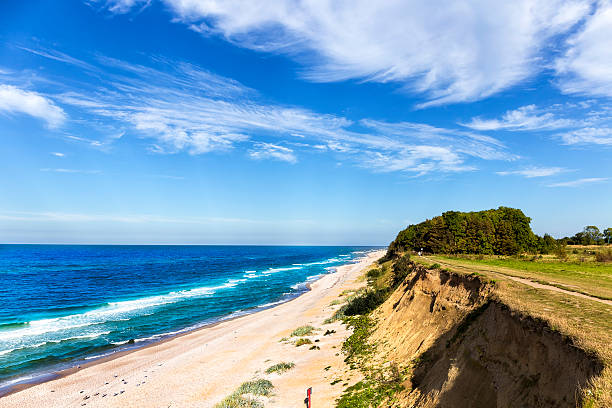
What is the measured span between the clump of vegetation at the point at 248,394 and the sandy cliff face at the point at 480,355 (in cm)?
656

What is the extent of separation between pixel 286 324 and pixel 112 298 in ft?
112

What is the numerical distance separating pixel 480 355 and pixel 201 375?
650 inches

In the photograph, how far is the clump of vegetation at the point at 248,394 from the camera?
569 inches

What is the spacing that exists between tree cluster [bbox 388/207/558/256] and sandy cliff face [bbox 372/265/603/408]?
35.8 meters

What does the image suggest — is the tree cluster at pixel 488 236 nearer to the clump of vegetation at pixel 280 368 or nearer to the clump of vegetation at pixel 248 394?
the clump of vegetation at pixel 280 368

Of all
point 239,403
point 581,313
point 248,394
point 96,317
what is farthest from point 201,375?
point 96,317

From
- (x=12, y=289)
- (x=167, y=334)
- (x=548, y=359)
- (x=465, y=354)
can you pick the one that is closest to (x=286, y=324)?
(x=167, y=334)

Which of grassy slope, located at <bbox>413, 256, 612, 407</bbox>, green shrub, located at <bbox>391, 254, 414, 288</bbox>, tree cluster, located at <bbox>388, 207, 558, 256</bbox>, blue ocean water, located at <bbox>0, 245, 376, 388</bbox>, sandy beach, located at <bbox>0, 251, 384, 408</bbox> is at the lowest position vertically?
blue ocean water, located at <bbox>0, 245, 376, 388</bbox>

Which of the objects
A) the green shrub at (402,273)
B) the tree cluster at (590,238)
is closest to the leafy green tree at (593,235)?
the tree cluster at (590,238)

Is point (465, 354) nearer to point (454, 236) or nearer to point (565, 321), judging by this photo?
point (565, 321)

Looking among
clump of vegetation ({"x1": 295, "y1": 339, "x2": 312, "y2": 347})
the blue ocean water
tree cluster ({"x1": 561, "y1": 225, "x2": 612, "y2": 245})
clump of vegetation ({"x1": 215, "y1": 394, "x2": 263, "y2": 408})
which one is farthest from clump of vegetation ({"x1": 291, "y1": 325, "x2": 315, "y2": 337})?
tree cluster ({"x1": 561, "y1": 225, "x2": 612, "y2": 245})

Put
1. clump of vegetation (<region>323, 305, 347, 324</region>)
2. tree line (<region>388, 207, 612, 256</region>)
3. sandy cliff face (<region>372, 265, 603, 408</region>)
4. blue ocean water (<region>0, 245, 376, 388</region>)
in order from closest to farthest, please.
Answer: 1. sandy cliff face (<region>372, 265, 603, 408</region>)
2. blue ocean water (<region>0, 245, 376, 388</region>)
3. clump of vegetation (<region>323, 305, 347, 324</region>)
4. tree line (<region>388, 207, 612, 256</region>)

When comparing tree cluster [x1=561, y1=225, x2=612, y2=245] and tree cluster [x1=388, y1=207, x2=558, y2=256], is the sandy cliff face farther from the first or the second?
tree cluster [x1=561, y1=225, x2=612, y2=245]

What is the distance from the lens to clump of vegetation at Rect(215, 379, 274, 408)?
1445 cm
